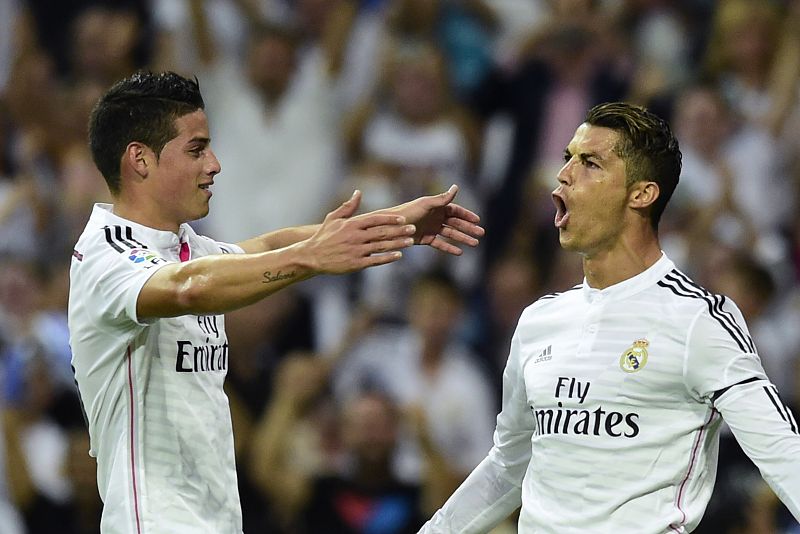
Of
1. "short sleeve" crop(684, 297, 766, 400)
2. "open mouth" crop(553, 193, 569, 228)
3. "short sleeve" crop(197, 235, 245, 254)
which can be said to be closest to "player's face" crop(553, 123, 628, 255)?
"open mouth" crop(553, 193, 569, 228)

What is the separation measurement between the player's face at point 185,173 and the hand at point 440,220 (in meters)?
0.63

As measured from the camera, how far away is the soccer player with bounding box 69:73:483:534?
12.1 ft

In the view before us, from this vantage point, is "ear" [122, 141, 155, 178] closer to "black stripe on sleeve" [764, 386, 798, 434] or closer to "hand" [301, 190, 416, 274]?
"hand" [301, 190, 416, 274]

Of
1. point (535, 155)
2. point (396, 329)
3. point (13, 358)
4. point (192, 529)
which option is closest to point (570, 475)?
point (192, 529)

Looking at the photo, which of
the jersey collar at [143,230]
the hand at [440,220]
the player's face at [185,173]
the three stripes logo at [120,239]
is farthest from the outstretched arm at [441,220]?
the three stripes logo at [120,239]

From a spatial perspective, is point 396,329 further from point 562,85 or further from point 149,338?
point 149,338

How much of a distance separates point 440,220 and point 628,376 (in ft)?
2.77

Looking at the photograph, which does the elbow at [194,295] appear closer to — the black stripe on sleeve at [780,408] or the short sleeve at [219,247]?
the short sleeve at [219,247]

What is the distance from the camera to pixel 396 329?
806 cm

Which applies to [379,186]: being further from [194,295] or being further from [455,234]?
[194,295]

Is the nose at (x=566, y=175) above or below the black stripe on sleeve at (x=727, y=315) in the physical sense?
above

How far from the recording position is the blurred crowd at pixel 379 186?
7.72 m

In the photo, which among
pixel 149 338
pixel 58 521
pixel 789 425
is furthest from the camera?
pixel 58 521

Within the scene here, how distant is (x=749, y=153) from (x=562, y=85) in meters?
1.24
